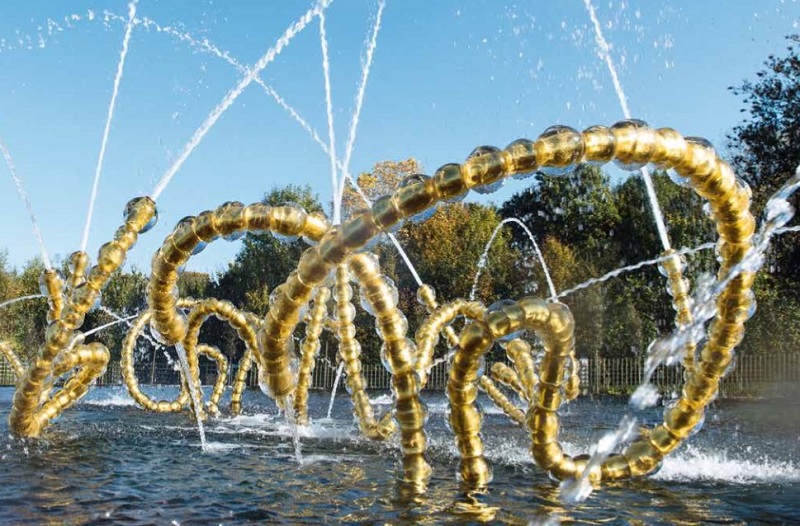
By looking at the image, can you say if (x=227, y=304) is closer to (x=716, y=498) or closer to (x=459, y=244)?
(x=716, y=498)

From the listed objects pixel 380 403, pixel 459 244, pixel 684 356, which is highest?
pixel 459 244

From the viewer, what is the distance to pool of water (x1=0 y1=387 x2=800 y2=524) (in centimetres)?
485

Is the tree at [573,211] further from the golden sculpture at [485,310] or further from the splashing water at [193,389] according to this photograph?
the golden sculpture at [485,310]

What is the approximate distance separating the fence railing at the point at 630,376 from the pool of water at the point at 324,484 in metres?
14.3

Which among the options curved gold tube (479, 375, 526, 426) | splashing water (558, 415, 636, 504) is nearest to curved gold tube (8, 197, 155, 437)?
splashing water (558, 415, 636, 504)

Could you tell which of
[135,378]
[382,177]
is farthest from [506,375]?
[382,177]

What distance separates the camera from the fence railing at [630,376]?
2603 cm

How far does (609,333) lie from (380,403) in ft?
42.0

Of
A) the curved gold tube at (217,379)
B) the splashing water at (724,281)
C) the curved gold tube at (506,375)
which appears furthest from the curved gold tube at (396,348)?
the curved gold tube at (217,379)

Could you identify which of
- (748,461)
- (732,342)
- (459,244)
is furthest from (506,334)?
(459,244)

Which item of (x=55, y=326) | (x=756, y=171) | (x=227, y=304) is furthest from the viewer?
(x=756, y=171)

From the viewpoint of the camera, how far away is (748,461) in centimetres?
829

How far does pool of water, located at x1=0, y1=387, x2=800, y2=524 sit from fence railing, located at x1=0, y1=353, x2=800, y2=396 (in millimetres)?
14294

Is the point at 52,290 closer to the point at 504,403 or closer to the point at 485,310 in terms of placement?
the point at 485,310
